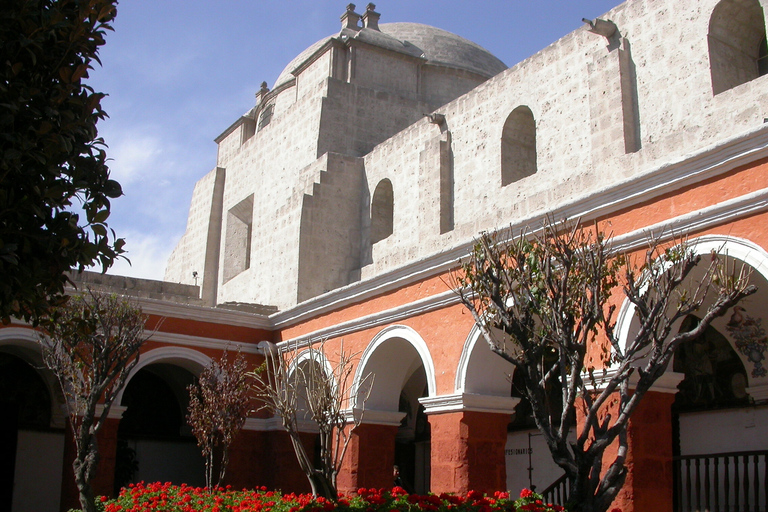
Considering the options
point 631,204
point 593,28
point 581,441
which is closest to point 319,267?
point 593,28

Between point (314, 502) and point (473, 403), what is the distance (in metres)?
3.11

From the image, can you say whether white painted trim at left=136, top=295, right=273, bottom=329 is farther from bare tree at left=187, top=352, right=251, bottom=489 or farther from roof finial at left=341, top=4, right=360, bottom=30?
roof finial at left=341, top=4, right=360, bottom=30

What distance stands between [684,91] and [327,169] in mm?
8964

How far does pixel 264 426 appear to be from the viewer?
15.6m

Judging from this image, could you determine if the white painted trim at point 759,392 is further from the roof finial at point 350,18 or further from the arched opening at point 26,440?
the roof finial at point 350,18

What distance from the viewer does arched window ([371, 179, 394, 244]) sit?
740 inches

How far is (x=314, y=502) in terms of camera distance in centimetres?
857

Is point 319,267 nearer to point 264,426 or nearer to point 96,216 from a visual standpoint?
point 264,426

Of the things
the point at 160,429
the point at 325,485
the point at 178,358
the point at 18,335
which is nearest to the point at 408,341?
the point at 325,485

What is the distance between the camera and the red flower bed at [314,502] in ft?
23.9

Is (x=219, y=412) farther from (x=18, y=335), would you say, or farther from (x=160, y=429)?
(x=160, y=429)

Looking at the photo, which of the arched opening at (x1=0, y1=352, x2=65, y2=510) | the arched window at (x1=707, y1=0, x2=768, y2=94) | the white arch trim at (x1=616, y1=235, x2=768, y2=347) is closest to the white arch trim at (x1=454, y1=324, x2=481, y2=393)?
the white arch trim at (x1=616, y1=235, x2=768, y2=347)

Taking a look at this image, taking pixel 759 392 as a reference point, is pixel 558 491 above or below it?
below

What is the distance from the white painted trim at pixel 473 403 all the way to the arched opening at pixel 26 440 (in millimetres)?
8842
